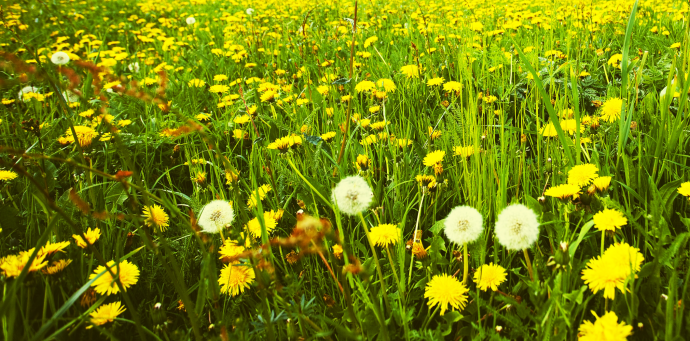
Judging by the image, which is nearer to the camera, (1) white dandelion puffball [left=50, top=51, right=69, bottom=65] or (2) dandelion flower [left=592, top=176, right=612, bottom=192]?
(2) dandelion flower [left=592, top=176, right=612, bottom=192]

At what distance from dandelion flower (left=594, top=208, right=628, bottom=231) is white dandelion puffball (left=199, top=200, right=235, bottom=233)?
89 cm

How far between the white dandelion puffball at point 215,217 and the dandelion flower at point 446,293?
54 cm

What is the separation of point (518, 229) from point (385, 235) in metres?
0.33

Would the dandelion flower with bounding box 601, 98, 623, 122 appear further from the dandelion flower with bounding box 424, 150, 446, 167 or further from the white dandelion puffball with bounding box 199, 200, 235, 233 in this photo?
the white dandelion puffball with bounding box 199, 200, 235, 233

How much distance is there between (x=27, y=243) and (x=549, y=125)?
178cm

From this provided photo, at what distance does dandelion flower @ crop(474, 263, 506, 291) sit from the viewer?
2.88 feet

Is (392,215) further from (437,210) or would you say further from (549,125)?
(549,125)

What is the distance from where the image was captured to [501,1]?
5.18 meters

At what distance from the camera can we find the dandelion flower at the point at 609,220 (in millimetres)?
869

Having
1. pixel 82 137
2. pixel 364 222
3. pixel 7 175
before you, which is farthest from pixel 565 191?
pixel 7 175

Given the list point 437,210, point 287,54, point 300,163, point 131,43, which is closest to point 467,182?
point 437,210

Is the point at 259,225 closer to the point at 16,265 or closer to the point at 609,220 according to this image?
the point at 16,265

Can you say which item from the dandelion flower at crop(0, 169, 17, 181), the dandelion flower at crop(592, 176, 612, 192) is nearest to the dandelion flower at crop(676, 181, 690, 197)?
the dandelion flower at crop(592, 176, 612, 192)

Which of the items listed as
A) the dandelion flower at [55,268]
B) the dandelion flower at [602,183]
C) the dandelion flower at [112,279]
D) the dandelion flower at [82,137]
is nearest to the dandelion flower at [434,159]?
the dandelion flower at [602,183]
